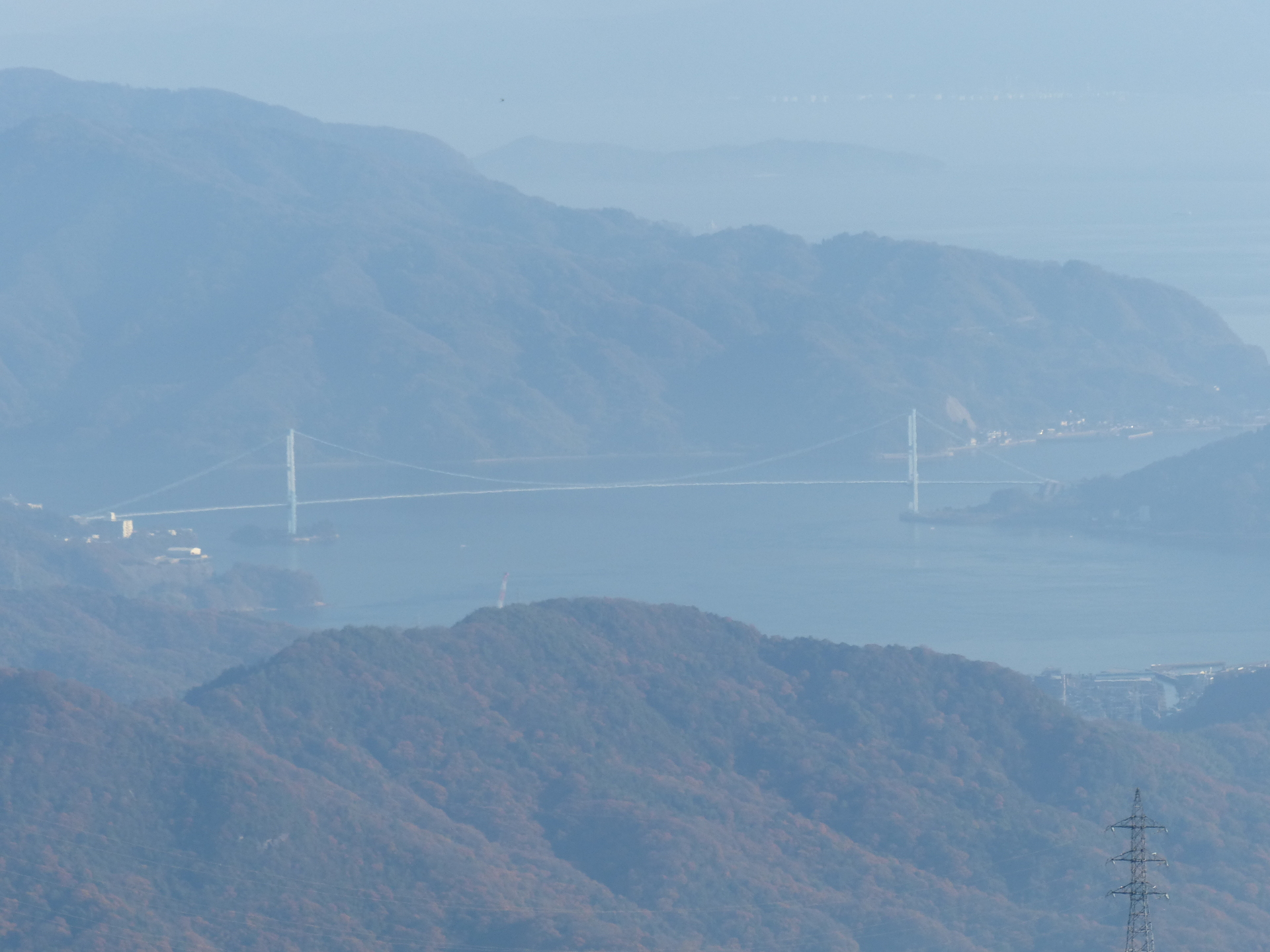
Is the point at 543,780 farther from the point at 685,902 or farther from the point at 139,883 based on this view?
the point at 139,883

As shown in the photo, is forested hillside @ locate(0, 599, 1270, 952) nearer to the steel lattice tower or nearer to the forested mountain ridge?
the steel lattice tower

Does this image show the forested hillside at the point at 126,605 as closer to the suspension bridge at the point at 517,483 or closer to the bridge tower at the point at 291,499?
the bridge tower at the point at 291,499

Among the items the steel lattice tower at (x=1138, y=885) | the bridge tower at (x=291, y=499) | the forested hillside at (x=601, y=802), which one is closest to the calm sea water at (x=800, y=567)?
the bridge tower at (x=291, y=499)

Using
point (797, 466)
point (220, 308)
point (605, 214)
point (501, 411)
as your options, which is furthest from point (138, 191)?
point (797, 466)

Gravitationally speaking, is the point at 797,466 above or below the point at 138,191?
below

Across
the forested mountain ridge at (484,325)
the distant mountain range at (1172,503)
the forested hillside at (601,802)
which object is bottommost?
the forested hillside at (601,802)

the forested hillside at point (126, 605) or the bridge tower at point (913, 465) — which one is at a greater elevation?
the bridge tower at point (913, 465)
